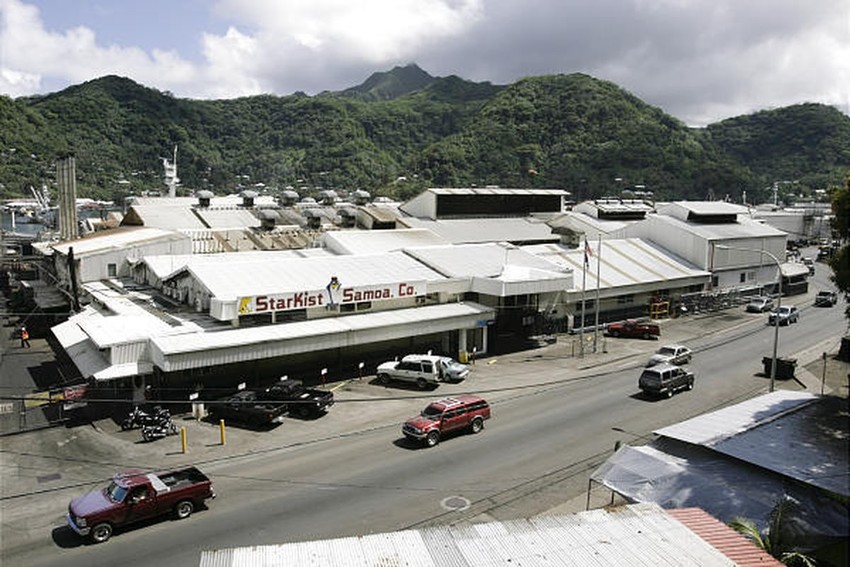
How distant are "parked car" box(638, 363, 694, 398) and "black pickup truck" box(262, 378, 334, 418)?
61.4 ft

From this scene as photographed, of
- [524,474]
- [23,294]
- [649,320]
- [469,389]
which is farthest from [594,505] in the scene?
[23,294]

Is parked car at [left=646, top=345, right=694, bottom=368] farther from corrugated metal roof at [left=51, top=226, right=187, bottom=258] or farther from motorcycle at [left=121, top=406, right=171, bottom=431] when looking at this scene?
corrugated metal roof at [left=51, top=226, right=187, bottom=258]

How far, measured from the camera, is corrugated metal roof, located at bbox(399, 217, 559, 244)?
68875 mm

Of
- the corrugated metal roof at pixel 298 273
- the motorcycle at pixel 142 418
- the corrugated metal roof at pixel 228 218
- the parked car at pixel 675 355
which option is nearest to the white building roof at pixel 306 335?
the motorcycle at pixel 142 418

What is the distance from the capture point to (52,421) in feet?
104

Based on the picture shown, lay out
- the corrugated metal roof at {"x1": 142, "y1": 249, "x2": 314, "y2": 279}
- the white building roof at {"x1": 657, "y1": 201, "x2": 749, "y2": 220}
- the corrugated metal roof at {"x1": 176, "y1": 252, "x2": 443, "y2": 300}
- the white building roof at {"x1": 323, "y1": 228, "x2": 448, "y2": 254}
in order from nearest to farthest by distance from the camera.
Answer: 1. the corrugated metal roof at {"x1": 176, "y1": 252, "x2": 443, "y2": 300}
2. the corrugated metal roof at {"x1": 142, "y1": 249, "x2": 314, "y2": 279}
3. the white building roof at {"x1": 323, "y1": 228, "x2": 448, "y2": 254}
4. the white building roof at {"x1": 657, "y1": 201, "x2": 749, "y2": 220}

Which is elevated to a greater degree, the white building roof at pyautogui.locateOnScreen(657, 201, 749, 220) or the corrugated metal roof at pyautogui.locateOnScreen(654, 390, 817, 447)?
the white building roof at pyautogui.locateOnScreen(657, 201, 749, 220)

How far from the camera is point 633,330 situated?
53688 mm

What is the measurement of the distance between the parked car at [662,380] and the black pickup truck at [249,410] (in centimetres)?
2113

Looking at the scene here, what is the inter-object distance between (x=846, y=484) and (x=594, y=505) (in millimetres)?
8111

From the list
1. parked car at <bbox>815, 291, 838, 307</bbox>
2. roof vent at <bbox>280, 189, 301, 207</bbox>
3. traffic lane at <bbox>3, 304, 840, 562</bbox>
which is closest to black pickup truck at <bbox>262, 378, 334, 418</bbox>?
traffic lane at <bbox>3, 304, 840, 562</bbox>

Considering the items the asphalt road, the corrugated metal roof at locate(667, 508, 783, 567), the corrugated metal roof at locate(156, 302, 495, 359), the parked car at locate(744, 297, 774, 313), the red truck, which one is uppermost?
the corrugated metal roof at locate(156, 302, 495, 359)

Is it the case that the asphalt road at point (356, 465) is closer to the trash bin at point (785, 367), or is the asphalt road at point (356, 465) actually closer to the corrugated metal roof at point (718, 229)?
the trash bin at point (785, 367)

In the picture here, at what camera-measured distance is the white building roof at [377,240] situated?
184 ft
